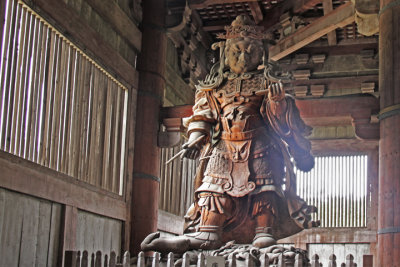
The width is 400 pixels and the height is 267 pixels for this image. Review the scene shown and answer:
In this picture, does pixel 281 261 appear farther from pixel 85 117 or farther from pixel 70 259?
pixel 85 117

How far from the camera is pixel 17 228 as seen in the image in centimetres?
615

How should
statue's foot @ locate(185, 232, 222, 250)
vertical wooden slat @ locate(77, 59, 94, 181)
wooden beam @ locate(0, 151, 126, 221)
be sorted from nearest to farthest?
statue's foot @ locate(185, 232, 222, 250) → wooden beam @ locate(0, 151, 126, 221) → vertical wooden slat @ locate(77, 59, 94, 181)

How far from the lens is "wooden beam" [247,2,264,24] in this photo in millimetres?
10156

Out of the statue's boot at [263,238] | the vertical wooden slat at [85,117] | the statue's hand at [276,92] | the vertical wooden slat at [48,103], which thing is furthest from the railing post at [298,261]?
the vertical wooden slat at [85,117]

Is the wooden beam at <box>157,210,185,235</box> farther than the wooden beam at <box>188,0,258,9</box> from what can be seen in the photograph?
Yes

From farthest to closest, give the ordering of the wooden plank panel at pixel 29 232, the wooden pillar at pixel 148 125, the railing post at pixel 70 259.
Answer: the wooden pillar at pixel 148 125
the wooden plank panel at pixel 29 232
the railing post at pixel 70 259

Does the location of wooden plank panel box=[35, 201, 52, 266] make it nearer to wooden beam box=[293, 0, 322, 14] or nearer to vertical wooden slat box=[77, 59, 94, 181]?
vertical wooden slat box=[77, 59, 94, 181]

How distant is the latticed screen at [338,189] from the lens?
39.9 feet

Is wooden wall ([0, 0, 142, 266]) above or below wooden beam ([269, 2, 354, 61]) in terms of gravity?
below

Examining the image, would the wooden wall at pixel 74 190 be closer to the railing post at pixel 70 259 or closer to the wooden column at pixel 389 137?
the railing post at pixel 70 259

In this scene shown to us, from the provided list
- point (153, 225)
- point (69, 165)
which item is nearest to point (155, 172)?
point (153, 225)

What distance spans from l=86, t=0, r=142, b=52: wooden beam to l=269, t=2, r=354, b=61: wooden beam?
2426 millimetres

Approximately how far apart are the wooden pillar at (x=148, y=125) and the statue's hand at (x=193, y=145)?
8.64ft

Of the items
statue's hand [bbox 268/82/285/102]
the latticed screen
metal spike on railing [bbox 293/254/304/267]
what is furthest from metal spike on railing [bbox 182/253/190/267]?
the latticed screen
